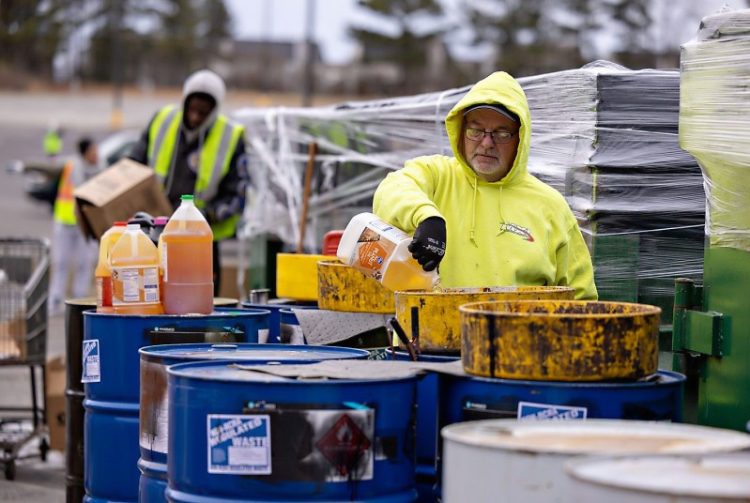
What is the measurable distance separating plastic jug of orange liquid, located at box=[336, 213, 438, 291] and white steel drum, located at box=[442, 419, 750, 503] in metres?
1.54

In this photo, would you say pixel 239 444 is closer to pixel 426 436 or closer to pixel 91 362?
pixel 426 436

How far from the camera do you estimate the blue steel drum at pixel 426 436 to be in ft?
12.7

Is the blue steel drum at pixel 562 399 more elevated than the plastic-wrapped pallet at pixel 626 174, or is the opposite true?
the plastic-wrapped pallet at pixel 626 174

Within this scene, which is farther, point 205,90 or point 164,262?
point 205,90

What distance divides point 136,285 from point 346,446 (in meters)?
1.81

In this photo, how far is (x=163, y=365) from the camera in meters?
4.26

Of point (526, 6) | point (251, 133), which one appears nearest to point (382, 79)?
point (526, 6)

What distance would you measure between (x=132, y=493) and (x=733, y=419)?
2151 mm

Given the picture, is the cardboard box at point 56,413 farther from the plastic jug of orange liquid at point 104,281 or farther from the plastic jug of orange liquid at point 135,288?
the plastic jug of orange liquid at point 135,288

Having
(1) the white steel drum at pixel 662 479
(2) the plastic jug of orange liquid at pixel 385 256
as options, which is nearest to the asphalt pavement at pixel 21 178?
(2) the plastic jug of orange liquid at pixel 385 256

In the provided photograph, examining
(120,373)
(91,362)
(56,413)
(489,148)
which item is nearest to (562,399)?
(489,148)

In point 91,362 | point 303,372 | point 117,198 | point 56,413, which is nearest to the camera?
point 303,372

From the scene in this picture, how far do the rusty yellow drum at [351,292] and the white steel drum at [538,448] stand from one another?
195 centimetres

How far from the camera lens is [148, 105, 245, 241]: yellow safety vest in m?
8.72
